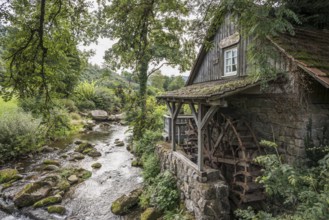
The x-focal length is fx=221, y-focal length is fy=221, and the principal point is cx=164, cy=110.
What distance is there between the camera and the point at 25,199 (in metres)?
6.59

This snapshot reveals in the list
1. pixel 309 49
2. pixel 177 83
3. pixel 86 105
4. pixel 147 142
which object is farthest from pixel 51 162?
pixel 177 83

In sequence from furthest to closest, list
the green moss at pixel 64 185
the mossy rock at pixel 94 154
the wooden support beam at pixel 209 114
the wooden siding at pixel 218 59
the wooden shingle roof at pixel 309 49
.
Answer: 1. the mossy rock at pixel 94 154
2. the green moss at pixel 64 185
3. the wooden siding at pixel 218 59
4. the wooden support beam at pixel 209 114
5. the wooden shingle roof at pixel 309 49

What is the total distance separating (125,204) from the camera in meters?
6.34

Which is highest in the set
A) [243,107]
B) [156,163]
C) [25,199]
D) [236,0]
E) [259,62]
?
[236,0]

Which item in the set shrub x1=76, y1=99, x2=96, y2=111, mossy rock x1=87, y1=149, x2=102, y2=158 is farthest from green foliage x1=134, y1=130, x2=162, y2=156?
shrub x1=76, y1=99, x2=96, y2=111

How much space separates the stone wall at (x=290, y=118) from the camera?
4.22m

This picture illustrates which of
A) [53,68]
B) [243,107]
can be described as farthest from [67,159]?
[243,107]

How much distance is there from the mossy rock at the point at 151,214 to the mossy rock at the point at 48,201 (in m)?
2.93

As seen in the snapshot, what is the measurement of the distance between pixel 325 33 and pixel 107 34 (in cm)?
507

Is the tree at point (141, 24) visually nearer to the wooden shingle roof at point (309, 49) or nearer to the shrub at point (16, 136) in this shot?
the wooden shingle roof at point (309, 49)

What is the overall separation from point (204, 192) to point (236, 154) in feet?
6.68

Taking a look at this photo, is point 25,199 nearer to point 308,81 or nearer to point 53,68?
point 53,68

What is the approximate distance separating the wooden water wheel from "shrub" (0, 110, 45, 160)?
7374 millimetres

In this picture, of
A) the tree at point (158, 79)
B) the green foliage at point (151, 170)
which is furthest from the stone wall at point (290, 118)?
the tree at point (158, 79)
